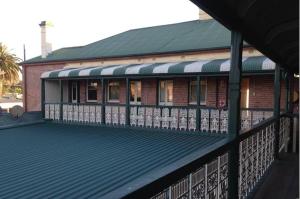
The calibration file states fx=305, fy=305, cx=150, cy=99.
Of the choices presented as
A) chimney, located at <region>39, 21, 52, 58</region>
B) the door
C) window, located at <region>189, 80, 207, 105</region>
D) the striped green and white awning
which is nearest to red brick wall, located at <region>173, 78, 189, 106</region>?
window, located at <region>189, 80, 207, 105</region>

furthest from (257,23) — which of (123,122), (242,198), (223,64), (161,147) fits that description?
(123,122)

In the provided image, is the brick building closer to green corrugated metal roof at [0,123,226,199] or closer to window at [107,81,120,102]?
window at [107,81,120,102]

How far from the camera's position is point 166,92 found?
14820mm

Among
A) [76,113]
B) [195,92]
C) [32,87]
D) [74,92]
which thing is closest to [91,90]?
[74,92]

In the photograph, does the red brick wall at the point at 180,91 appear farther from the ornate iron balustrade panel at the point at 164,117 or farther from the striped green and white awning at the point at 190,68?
the ornate iron balustrade panel at the point at 164,117

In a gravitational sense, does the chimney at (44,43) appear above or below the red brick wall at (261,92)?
above

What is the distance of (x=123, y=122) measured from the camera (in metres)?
13.2

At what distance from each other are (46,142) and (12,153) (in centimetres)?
155

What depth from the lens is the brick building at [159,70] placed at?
12.0 m

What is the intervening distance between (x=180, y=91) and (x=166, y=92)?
0.86 meters

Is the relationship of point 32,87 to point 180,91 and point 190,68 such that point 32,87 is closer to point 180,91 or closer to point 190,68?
point 180,91

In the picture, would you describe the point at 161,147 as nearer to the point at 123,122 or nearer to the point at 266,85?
the point at 123,122

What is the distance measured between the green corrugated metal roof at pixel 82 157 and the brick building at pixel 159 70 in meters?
2.55

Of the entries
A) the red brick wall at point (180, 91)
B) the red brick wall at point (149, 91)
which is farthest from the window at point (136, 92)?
the red brick wall at point (180, 91)
